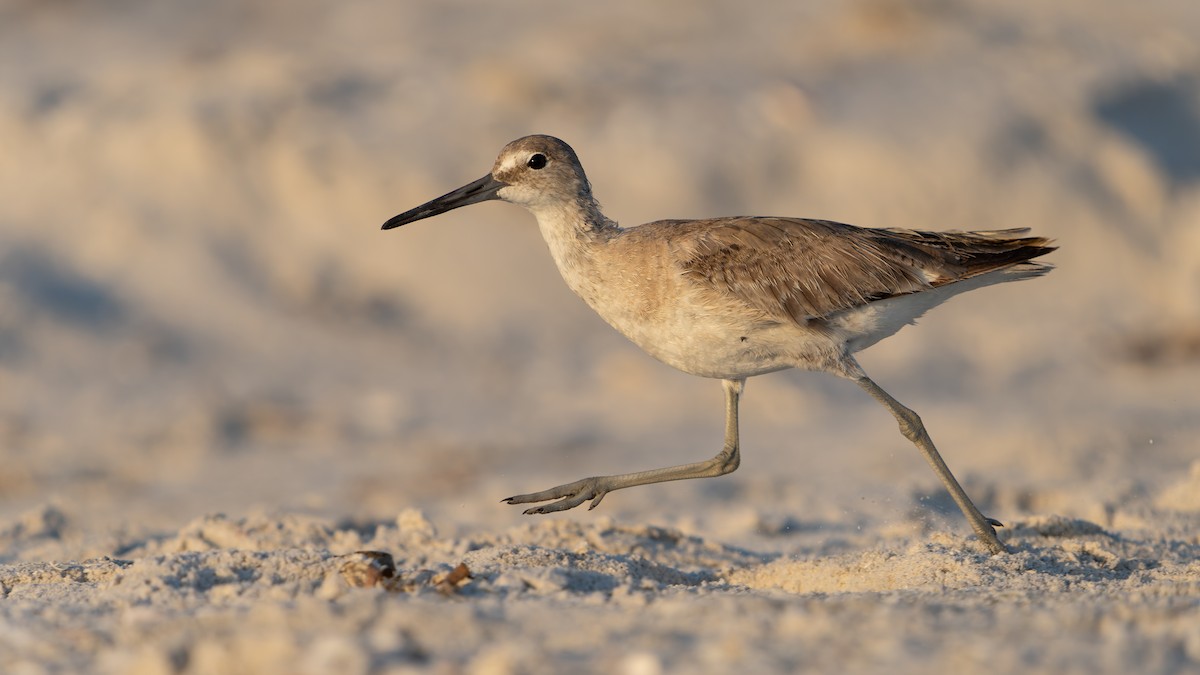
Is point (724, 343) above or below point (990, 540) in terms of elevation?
above

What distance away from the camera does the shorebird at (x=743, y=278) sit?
20.5 feet

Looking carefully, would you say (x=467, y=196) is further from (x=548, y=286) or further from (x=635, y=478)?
(x=548, y=286)

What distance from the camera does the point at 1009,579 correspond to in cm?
557

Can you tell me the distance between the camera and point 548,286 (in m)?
12.2

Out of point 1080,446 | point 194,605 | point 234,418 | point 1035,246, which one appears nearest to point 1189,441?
point 1080,446

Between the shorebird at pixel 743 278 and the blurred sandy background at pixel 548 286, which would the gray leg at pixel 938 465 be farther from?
the blurred sandy background at pixel 548 286

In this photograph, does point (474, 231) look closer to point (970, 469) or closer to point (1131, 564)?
point (970, 469)

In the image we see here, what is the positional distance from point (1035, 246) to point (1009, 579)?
1.77m

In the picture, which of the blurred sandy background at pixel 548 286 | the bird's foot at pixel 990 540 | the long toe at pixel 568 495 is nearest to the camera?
the bird's foot at pixel 990 540

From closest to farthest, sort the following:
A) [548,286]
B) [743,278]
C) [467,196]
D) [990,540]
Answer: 1. [990,540]
2. [743,278]
3. [467,196]
4. [548,286]

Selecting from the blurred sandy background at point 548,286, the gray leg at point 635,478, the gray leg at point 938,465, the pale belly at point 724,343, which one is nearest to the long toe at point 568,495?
the gray leg at point 635,478

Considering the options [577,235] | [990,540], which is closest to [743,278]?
[577,235]

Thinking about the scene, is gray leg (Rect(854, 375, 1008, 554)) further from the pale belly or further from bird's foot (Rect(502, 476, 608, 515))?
bird's foot (Rect(502, 476, 608, 515))

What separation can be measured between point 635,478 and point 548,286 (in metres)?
5.69
